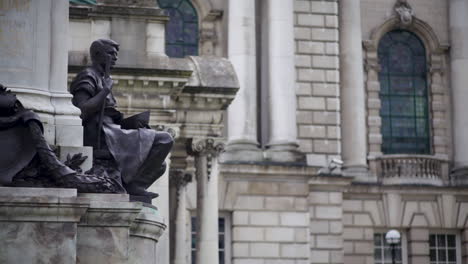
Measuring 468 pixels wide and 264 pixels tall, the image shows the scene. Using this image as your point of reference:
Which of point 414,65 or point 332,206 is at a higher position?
point 414,65

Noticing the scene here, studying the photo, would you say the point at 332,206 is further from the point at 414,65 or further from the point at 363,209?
the point at 414,65

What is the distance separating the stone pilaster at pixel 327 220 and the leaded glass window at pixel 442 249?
15.1 ft

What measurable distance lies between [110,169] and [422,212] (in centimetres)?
3030

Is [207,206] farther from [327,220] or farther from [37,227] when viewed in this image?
[37,227]

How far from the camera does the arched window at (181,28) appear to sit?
41.5 metres

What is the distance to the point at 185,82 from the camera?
25.4 meters

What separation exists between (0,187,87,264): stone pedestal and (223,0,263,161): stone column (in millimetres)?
26883

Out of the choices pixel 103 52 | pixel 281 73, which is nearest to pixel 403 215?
pixel 281 73

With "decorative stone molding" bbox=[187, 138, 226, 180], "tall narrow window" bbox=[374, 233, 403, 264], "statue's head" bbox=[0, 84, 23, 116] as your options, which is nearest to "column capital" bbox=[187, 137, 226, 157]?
"decorative stone molding" bbox=[187, 138, 226, 180]

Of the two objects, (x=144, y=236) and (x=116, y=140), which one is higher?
(x=116, y=140)

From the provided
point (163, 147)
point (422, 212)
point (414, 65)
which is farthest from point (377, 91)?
point (163, 147)

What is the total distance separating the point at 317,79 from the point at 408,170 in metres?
5.06

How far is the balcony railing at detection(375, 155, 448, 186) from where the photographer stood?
42625mm

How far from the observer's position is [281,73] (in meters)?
39.8
